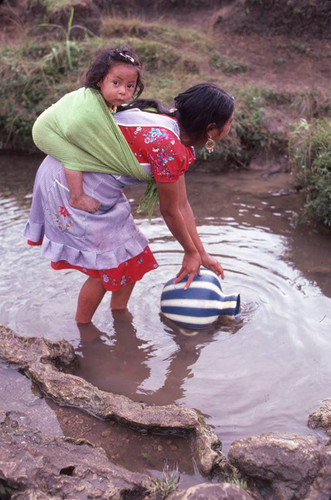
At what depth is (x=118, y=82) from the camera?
3078 millimetres

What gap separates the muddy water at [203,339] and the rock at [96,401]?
67mm

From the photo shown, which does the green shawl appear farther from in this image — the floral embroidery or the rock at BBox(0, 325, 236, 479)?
the rock at BBox(0, 325, 236, 479)

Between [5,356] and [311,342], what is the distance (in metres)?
2.07

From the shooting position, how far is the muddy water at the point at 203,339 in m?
3.00

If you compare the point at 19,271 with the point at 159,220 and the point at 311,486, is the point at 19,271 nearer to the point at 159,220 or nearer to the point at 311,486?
the point at 159,220

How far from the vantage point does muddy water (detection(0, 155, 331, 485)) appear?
3.00m

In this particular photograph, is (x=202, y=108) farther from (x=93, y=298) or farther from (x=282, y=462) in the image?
(x=282, y=462)

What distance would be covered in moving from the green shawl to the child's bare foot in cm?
17

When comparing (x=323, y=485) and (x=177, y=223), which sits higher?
(x=177, y=223)

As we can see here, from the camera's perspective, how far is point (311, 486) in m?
2.39

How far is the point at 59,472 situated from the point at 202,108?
207 cm

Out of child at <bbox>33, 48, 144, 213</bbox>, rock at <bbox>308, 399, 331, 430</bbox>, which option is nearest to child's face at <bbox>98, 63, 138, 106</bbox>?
child at <bbox>33, 48, 144, 213</bbox>

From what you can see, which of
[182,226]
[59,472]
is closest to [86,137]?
[182,226]

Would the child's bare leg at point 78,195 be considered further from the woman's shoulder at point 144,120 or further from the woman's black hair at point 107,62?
the woman's black hair at point 107,62
